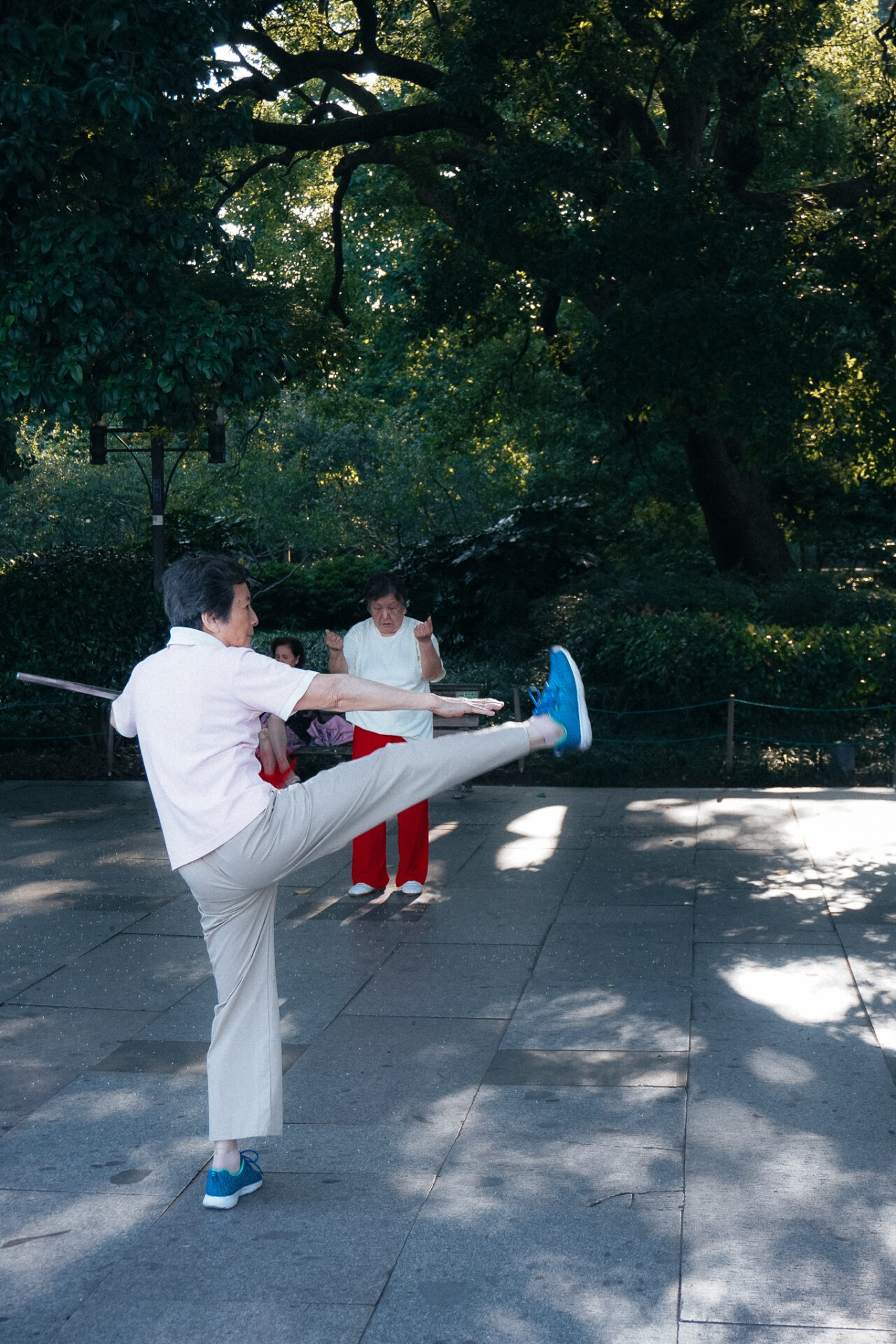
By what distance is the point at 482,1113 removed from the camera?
462 centimetres

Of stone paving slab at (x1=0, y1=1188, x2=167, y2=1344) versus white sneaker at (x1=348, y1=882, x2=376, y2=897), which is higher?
white sneaker at (x1=348, y1=882, x2=376, y2=897)

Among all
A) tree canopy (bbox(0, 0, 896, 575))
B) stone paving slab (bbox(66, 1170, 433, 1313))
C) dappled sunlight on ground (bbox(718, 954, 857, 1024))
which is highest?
tree canopy (bbox(0, 0, 896, 575))

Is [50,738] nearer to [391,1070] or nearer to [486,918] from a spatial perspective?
[486,918]

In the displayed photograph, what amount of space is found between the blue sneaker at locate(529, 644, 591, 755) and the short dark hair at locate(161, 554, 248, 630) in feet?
3.45

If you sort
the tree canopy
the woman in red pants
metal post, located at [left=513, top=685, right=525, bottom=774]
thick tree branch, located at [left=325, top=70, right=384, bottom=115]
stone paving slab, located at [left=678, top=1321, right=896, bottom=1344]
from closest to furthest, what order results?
stone paving slab, located at [left=678, top=1321, right=896, bottom=1344] → the woman in red pants → the tree canopy → metal post, located at [left=513, top=685, right=525, bottom=774] → thick tree branch, located at [left=325, top=70, right=384, bottom=115]

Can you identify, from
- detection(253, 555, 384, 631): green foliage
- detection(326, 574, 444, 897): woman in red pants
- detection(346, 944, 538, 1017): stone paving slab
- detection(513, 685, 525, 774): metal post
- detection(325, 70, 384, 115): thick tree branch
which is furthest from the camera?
detection(253, 555, 384, 631): green foliage

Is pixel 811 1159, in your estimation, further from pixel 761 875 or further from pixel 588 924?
pixel 761 875

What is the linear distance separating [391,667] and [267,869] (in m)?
3.45

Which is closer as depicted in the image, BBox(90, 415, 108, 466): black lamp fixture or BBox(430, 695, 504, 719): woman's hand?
BBox(430, 695, 504, 719): woman's hand

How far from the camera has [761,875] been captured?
8031 millimetres

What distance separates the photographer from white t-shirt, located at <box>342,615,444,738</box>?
278 inches

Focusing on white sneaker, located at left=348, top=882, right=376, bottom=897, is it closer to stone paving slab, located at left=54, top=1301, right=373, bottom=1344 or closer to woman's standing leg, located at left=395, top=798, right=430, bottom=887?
woman's standing leg, located at left=395, top=798, right=430, bottom=887

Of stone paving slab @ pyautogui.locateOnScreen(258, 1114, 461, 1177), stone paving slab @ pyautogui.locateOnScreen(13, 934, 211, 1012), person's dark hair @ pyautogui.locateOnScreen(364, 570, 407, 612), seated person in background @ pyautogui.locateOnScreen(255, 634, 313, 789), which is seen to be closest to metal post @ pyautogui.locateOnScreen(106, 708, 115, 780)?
seated person in background @ pyautogui.locateOnScreen(255, 634, 313, 789)

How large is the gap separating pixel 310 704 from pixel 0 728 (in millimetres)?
9873
